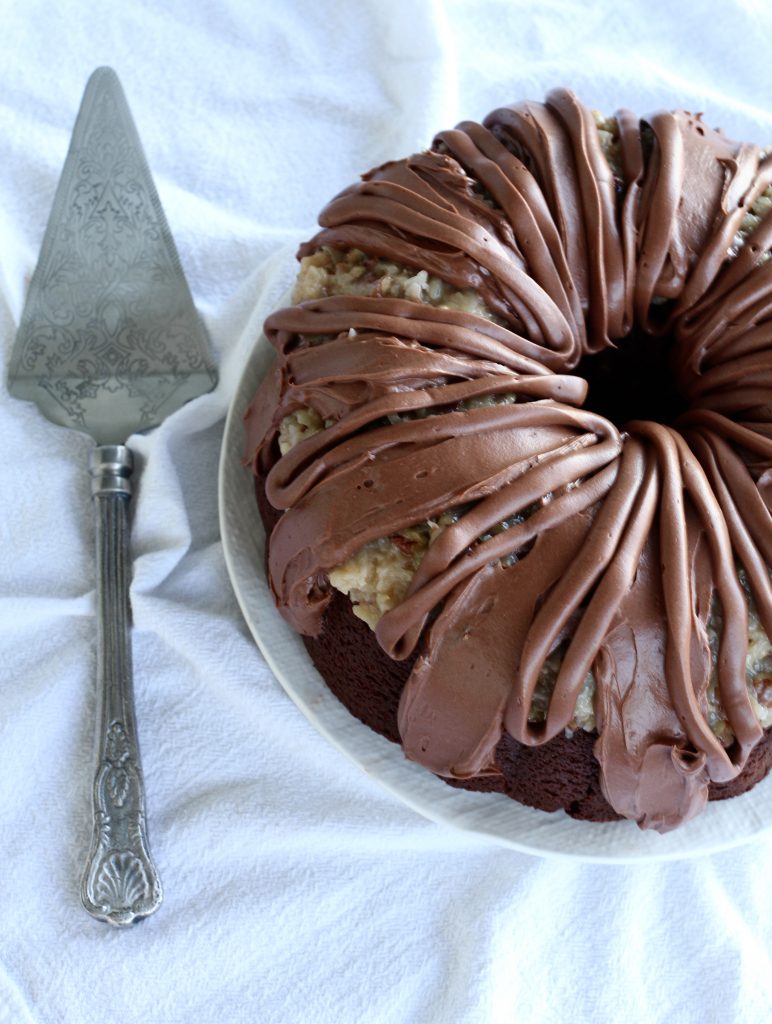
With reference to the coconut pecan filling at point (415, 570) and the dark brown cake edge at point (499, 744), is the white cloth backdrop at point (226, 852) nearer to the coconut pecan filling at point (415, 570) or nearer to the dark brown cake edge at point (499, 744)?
the dark brown cake edge at point (499, 744)

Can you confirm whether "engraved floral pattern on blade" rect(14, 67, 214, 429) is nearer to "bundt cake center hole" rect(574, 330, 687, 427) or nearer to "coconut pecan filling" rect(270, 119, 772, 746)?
"coconut pecan filling" rect(270, 119, 772, 746)

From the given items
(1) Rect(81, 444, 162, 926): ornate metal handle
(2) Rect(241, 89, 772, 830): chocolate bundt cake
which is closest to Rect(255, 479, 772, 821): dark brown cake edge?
(2) Rect(241, 89, 772, 830): chocolate bundt cake

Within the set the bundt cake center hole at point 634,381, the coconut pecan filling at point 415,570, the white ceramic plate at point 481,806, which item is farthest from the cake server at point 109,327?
the bundt cake center hole at point 634,381

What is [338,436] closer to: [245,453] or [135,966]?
[245,453]

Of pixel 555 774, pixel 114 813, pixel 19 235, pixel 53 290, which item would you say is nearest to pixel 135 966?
pixel 114 813

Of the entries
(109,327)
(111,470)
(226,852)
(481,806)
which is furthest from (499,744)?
(109,327)
